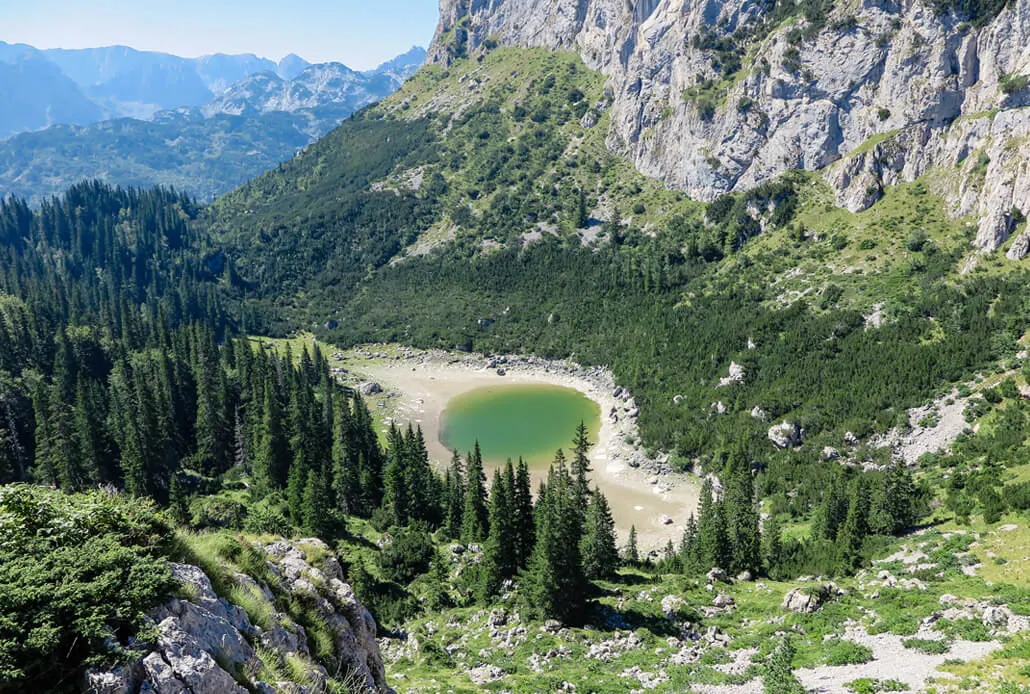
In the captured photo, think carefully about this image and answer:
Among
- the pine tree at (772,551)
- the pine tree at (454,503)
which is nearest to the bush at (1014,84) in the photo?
the pine tree at (772,551)

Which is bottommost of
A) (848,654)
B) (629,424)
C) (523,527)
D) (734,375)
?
(629,424)

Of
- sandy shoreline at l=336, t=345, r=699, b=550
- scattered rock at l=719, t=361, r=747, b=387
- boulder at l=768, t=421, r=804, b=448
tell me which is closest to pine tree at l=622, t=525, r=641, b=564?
sandy shoreline at l=336, t=345, r=699, b=550

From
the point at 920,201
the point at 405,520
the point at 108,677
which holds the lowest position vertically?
the point at 405,520

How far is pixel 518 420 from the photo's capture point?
118438mm

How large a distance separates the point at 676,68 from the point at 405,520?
15771 cm

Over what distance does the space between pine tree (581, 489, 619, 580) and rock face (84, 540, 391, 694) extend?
1480 inches

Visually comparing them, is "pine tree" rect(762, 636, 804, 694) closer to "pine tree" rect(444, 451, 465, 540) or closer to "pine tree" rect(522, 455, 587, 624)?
"pine tree" rect(522, 455, 587, 624)

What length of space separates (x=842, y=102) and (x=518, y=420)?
10307 cm

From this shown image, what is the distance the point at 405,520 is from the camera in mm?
73562

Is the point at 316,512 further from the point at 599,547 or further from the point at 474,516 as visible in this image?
the point at 599,547

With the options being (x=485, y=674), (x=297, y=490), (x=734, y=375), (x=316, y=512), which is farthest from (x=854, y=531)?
(x=297, y=490)

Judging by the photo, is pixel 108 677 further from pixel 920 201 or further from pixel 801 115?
pixel 801 115

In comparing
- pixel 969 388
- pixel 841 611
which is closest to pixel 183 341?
pixel 841 611

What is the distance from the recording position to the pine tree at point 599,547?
185ft
